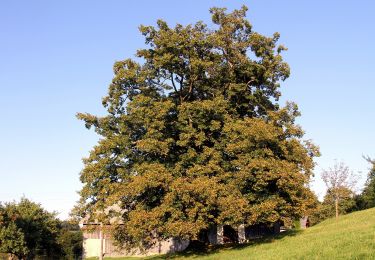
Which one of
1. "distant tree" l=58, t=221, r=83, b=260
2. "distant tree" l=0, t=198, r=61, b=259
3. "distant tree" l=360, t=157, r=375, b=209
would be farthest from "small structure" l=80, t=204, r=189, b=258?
"distant tree" l=360, t=157, r=375, b=209

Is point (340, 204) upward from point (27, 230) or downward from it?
upward

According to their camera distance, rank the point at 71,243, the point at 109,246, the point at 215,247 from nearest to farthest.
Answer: the point at 215,247, the point at 109,246, the point at 71,243

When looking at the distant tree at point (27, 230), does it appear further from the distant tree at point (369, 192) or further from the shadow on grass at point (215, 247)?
the distant tree at point (369, 192)

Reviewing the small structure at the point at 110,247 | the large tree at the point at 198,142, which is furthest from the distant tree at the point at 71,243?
the large tree at the point at 198,142

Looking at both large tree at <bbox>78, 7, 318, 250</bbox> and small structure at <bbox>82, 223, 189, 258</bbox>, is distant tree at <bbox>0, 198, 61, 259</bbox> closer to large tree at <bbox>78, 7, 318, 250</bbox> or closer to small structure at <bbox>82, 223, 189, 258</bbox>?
small structure at <bbox>82, 223, 189, 258</bbox>

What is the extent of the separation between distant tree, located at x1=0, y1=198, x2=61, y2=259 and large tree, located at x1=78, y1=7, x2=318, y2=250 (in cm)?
1826

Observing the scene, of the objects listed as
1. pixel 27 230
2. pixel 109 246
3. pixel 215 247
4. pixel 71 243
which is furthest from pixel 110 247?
pixel 215 247

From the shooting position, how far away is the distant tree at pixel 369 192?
58034 mm

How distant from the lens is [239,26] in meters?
34.6

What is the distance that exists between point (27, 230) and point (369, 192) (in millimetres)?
42860

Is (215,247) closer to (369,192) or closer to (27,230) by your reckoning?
(27,230)

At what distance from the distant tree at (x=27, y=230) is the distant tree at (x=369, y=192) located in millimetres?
39954

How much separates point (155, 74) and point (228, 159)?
27.3 feet

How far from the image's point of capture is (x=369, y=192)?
58906 mm
